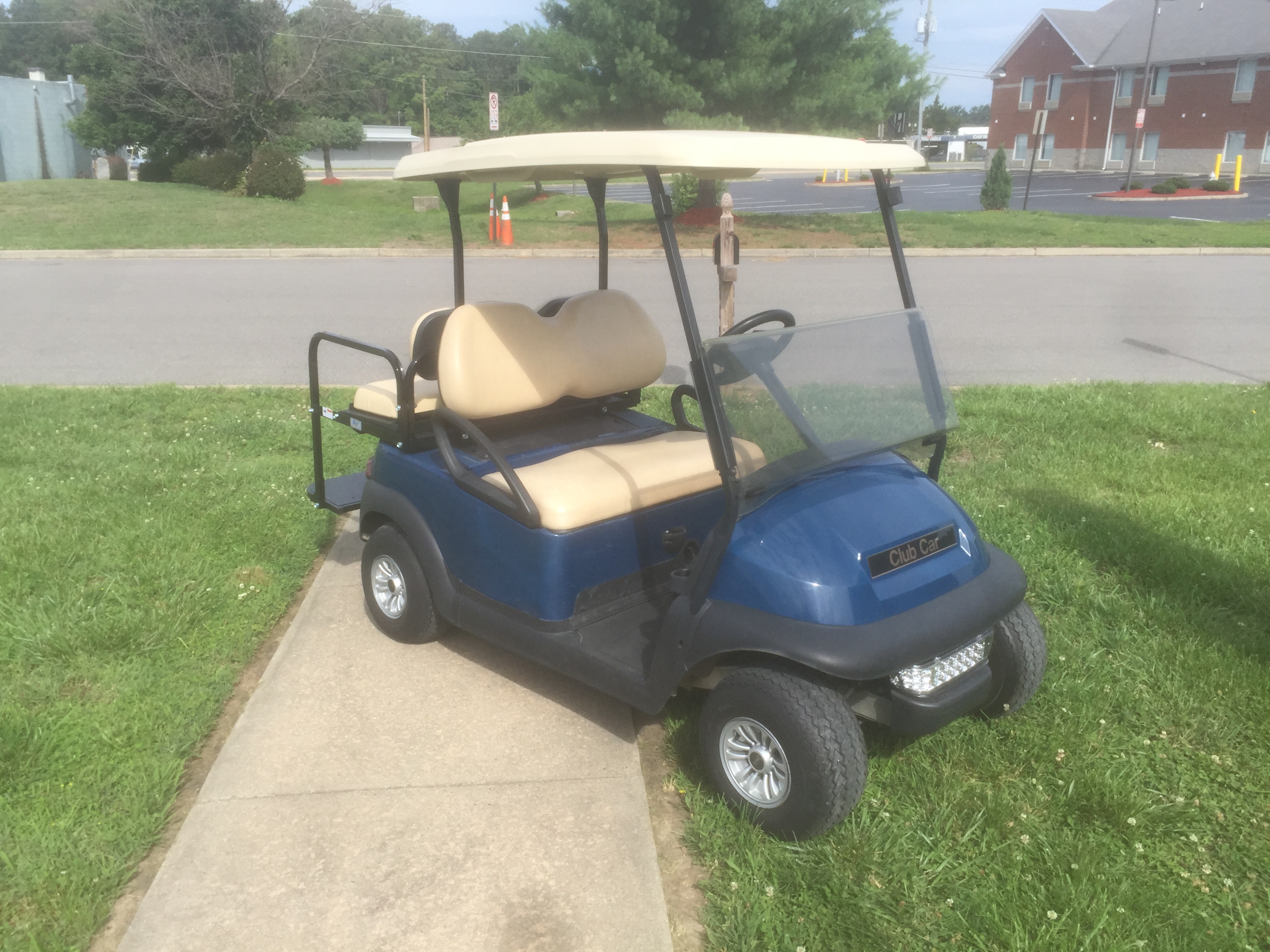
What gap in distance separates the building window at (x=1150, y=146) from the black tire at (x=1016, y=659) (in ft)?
156

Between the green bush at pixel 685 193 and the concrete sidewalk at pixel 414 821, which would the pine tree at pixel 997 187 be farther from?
the concrete sidewalk at pixel 414 821

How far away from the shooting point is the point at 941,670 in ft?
9.27

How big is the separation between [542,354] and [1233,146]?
1832 inches

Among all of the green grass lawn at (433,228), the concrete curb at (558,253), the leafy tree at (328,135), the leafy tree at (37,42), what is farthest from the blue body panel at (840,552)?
the leafy tree at (37,42)

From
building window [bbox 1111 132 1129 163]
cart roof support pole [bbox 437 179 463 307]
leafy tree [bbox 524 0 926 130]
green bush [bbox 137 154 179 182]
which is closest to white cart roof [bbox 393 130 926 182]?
cart roof support pole [bbox 437 179 463 307]

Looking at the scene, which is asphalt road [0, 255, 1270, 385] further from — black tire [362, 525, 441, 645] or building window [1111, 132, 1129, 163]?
building window [1111, 132, 1129, 163]

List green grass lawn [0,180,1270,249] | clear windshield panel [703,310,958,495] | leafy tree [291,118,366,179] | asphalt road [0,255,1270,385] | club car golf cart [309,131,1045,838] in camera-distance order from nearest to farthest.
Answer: club car golf cart [309,131,1045,838] → clear windshield panel [703,310,958,495] → asphalt road [0,255,1270,385] → green grass lawn [0,180,1270,249] → leafy tree [291,118,366,179]

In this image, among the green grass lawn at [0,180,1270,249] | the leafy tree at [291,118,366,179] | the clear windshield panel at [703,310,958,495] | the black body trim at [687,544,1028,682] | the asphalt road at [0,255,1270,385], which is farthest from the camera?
the leafy tree at [291,118,366,179]

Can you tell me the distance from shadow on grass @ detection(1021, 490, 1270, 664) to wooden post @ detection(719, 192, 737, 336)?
214 centimetres

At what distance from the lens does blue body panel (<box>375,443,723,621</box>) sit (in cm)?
319

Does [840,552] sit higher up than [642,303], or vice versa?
[840,552]

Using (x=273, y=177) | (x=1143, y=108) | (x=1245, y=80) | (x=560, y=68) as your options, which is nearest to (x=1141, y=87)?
(x=1245, y=80)

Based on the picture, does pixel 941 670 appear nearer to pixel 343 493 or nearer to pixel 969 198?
pixel 343 493

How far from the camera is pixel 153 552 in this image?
173 inches
